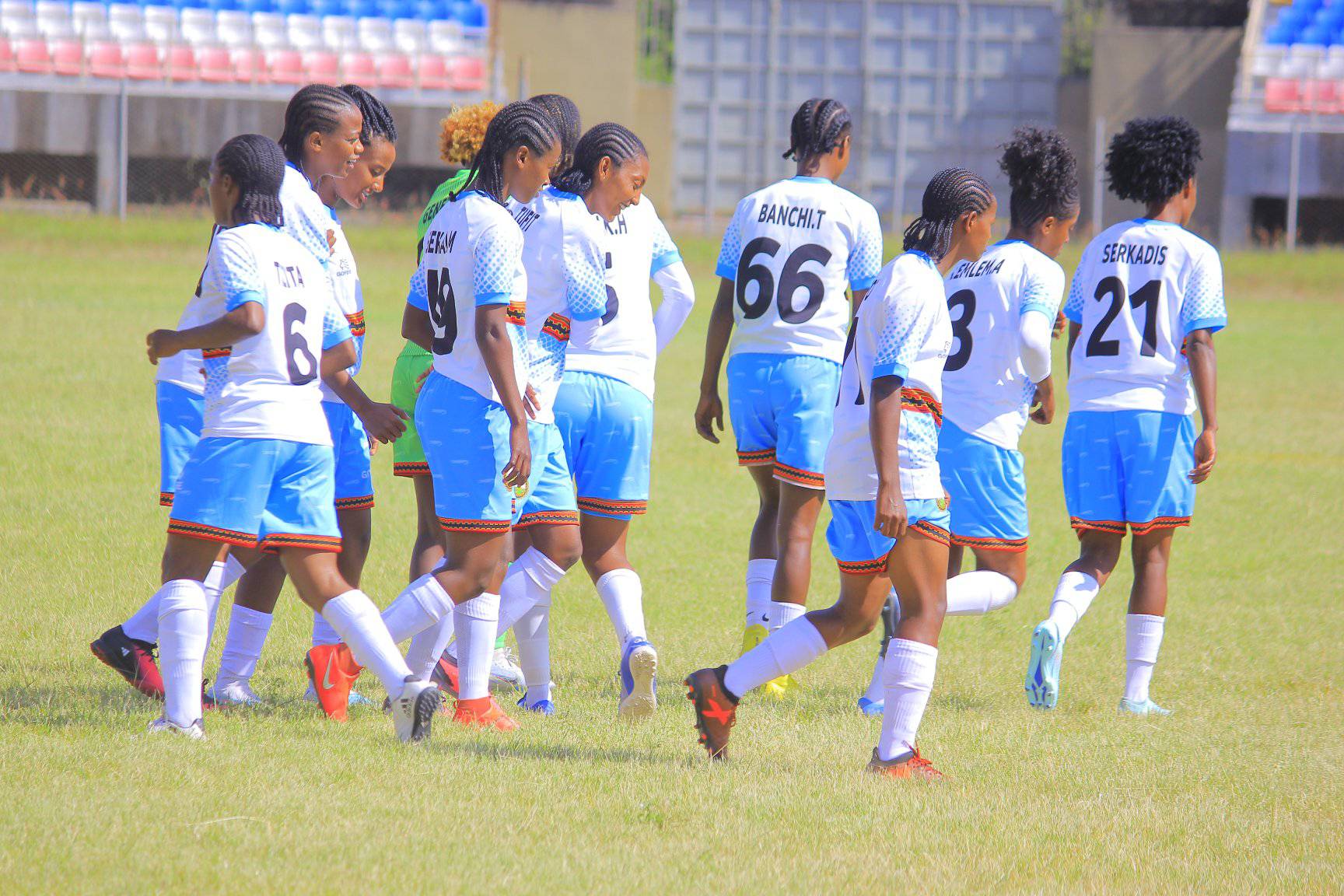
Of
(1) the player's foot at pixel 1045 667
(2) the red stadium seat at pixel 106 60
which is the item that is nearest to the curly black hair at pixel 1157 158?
(1) the player's foot at pixel 1045 667

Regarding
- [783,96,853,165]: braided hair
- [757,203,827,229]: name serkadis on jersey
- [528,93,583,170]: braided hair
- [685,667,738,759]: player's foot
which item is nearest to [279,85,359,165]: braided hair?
[528,93,583,170]: braided hair

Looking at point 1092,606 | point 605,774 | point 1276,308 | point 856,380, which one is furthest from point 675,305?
point 1276,308

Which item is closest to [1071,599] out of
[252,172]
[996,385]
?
[996,385]

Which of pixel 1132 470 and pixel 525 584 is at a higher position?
pixel 1132 470

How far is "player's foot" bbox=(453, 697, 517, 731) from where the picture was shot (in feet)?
16.0

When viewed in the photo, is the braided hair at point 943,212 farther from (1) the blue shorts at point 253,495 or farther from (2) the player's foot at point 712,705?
(1) the blue shorts at point 253,495

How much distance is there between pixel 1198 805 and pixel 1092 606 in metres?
3.65

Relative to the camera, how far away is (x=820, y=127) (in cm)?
592

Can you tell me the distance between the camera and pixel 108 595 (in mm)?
6785

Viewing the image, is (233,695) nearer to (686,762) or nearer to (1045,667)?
(686,762)

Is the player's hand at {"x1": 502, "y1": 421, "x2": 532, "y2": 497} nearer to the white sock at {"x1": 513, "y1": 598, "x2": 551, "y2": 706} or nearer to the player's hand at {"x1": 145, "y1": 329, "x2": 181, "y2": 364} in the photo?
the white sock at {"x1": 513, "y1": 598, "x2": 551, "y2": 706}

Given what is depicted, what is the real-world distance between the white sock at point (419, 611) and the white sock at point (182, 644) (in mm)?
593

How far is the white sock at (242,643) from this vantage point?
5180 millimetres

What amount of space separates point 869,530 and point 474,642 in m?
1.44
